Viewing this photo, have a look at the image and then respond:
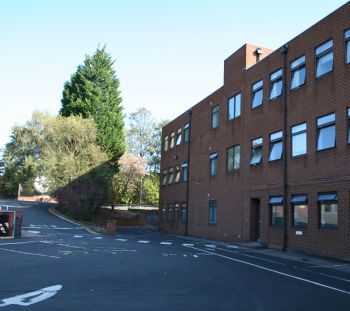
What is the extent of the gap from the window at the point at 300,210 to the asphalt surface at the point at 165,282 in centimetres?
347

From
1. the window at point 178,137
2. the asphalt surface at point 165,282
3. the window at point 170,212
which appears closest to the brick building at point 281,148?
the asphalt surface at point 165,282

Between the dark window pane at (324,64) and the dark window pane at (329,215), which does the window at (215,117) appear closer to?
the dark window pane at (324,64)

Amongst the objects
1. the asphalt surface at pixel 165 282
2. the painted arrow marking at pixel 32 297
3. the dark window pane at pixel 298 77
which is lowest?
the painted arrow marking at pixel 32 297

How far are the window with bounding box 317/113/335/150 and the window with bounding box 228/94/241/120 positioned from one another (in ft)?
29.9

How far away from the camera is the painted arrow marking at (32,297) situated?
340 inches

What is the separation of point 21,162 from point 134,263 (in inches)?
2200

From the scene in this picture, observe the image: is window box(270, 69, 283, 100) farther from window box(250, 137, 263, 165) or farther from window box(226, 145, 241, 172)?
window box(226, 145, 241, 172)

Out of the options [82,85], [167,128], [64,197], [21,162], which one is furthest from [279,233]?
[21,162]

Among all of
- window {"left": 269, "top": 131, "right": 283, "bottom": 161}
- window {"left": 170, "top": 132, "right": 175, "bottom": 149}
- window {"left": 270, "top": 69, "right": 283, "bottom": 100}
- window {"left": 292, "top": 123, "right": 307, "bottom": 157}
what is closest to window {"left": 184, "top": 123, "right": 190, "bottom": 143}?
window {"left": 170, "top": 132, "right": 175, "bottom": 149}

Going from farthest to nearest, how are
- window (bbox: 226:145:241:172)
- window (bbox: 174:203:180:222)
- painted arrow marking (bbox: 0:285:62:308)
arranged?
1. window (bbox: 174:203:180:222)
2. window (bbox: 226:145:241:172)
3. painted arrow marking (bbox: 0:285:62:308)

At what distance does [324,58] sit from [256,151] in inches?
298

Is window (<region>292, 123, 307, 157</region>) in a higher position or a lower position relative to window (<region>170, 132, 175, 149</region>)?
lower

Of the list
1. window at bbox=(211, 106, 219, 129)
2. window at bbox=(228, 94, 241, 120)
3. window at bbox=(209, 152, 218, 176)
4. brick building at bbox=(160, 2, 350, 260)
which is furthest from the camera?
window at bbox=(211, 106, 219, 129)

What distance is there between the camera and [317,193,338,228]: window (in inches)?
787
